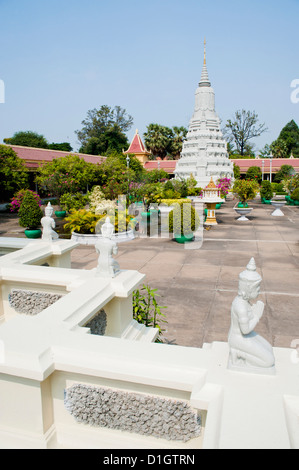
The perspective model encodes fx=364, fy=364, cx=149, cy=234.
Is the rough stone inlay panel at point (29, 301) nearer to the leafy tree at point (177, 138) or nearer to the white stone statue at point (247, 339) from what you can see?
the white stone statue at point (247, 339)

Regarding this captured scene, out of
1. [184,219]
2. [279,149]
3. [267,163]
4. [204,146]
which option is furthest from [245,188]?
[279,149]

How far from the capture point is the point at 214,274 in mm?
9555

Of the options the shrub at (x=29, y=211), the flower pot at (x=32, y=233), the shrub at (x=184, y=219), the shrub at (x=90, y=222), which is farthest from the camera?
the flower pot at (x=32, y=233)

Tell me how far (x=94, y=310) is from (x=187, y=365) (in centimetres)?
136

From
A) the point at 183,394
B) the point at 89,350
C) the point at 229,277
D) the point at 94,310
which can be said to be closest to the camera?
the point at 183,394

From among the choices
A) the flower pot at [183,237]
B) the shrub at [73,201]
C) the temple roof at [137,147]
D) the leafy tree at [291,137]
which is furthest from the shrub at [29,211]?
the leafy tree at [291,137]

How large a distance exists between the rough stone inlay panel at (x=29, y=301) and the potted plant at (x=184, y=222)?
915cm

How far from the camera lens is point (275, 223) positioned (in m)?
18.8

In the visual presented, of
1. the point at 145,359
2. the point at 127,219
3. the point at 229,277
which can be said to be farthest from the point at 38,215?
the point at 145,359

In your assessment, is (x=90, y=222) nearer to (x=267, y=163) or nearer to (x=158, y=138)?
(x=267, y=163)

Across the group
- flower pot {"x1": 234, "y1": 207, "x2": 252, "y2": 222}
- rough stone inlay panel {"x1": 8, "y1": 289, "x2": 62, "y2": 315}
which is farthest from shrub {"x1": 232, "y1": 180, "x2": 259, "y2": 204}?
rough stone inlay panel {"x1": 8, "y1": 289, "x2": 62, "y2": 315}

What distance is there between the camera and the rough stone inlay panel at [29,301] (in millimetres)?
4645

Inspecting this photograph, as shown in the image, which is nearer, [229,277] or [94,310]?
[94,310]

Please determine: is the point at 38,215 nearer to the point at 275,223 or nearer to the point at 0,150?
the point at 0,150
